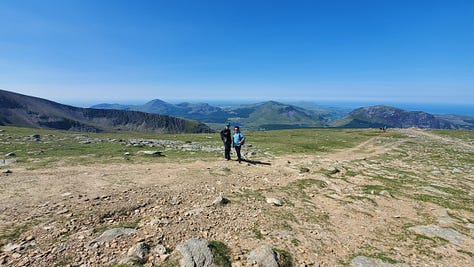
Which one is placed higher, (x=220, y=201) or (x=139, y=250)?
(x=139, y=250)

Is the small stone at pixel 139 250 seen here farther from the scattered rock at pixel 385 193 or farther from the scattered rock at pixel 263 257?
the scattered rock at pixel 385 193

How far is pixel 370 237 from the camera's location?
9922mm

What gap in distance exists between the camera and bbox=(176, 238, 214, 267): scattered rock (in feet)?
24.3

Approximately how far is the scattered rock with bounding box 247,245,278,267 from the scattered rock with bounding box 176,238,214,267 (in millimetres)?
1418

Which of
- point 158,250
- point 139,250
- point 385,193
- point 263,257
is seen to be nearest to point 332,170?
point 385,193

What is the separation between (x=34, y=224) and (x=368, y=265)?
12.9 metres

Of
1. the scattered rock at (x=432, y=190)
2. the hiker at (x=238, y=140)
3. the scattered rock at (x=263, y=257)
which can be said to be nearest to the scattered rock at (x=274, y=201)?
the scattered rock at (x=263, y=257)

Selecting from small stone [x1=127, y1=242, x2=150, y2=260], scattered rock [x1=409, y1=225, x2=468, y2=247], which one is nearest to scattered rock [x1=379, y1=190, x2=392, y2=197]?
scattered rock [x1=409, y1=225, x2=468, y2=247]

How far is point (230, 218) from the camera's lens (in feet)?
35.0

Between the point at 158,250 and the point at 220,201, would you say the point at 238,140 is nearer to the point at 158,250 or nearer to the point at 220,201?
the point at 220,201

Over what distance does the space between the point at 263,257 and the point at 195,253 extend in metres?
2.37

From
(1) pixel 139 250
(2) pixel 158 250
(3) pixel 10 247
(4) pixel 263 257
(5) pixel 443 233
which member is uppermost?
(3) pixel 10 247

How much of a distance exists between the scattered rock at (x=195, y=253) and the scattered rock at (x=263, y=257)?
142cm

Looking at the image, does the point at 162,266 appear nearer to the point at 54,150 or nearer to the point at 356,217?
the point at 356,217
